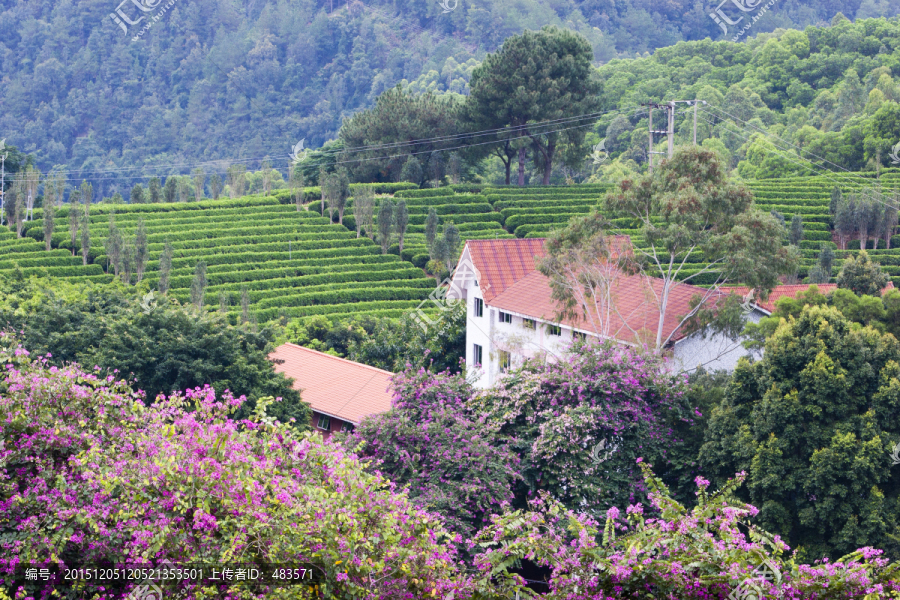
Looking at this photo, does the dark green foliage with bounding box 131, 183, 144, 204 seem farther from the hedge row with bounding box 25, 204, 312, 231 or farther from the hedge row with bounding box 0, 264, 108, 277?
the hedge row with bounding box 0, 264, 108, 277

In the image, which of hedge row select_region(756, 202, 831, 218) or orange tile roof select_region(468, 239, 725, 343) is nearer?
orange tile roof select_region(468, 239, 725, 343)

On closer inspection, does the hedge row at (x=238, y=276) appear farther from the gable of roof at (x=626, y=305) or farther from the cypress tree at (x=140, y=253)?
the gable of roof at (x=626, y=305)

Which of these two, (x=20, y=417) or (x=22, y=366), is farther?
(x=22, y=366)

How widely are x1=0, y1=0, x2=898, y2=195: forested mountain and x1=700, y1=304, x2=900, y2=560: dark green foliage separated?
360 ft

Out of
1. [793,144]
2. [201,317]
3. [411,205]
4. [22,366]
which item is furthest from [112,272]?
[793,144]

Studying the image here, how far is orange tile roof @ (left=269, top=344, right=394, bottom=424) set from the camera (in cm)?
2467

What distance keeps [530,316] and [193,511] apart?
57.5ft

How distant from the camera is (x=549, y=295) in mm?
26578

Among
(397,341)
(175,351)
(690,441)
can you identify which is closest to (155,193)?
(397,341)

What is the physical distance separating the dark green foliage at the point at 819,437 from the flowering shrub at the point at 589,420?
1.21 m

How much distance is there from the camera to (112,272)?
147ft

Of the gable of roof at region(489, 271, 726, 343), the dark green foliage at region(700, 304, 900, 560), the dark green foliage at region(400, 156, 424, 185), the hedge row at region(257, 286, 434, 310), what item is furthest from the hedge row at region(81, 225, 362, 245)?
the dark green foliage at region(700, 304, 900, 560)

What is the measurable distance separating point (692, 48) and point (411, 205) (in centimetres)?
6297

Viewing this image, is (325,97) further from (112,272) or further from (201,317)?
(201,317)
